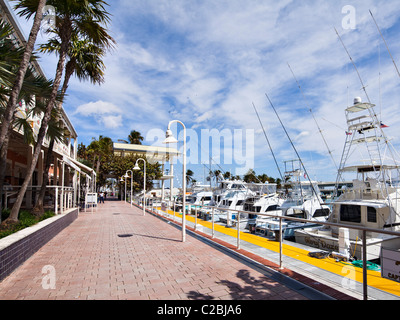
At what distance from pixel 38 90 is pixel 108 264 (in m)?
5.88

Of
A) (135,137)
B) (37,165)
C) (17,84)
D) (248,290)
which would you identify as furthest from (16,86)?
(135,137)

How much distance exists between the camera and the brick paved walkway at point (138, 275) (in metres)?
3.60

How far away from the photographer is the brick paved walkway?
11.8 ft

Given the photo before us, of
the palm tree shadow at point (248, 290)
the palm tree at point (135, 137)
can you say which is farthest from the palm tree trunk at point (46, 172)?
the palm tree at point (135, 137)

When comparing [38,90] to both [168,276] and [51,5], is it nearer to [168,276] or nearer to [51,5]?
[51,5]

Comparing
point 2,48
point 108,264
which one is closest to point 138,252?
point 108,264

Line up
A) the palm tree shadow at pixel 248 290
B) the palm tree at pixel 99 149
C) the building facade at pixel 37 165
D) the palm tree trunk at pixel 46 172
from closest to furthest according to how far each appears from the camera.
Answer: the palm tree shadow at pixel 248 290
the palm tree trunk at pixel 46 172
the building facade at pixel 37 165
the palm tree at pixel 99 149

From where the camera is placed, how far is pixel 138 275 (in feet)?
14.5

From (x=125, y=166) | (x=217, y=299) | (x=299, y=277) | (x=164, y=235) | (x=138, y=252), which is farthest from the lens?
(x=125, y=166)

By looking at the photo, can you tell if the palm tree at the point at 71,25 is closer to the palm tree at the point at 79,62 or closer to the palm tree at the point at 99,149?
the palm tree at the point at 79,62

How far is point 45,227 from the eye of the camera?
707 cm

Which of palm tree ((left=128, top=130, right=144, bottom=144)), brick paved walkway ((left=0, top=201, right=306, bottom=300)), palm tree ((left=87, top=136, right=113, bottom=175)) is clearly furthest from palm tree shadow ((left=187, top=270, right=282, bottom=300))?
palm tree ((left=128, top=130, right=144, bottom=144))

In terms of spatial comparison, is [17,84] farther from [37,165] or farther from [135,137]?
[135,137]

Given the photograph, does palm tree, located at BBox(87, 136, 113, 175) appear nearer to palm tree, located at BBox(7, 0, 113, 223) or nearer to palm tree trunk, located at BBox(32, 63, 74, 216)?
palm tree trunk, located at BBox(32, 63, 74, 216)
